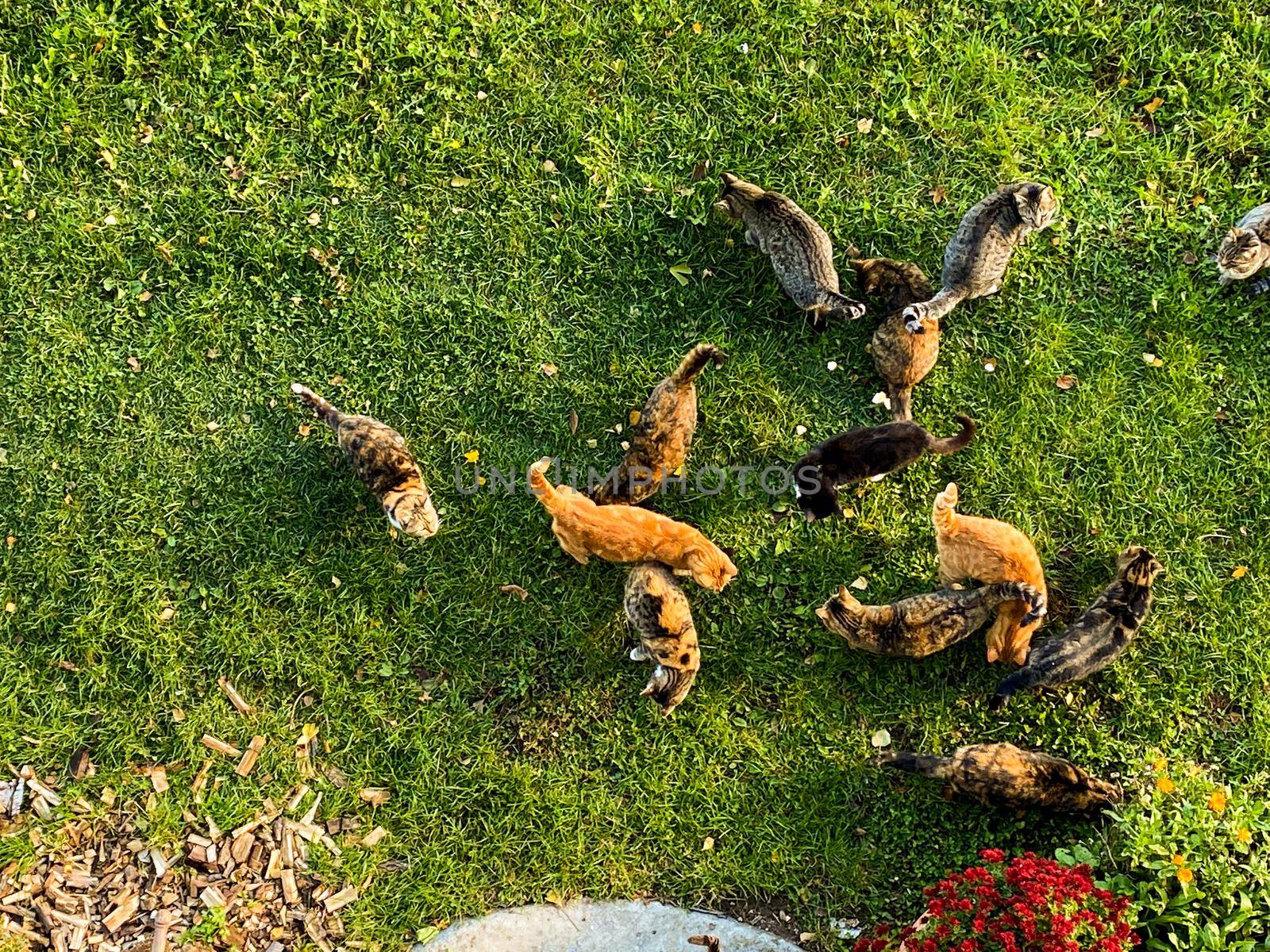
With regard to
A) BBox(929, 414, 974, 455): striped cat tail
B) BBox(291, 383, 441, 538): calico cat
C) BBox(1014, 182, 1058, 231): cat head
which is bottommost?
BBox(291, 383, 441, 538): calico cat

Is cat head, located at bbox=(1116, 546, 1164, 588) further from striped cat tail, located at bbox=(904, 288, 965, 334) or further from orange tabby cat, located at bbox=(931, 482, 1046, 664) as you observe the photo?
striped cat tail, located at bbox=(904, 288, 965, 334)

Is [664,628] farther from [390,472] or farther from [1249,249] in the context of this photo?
[1249,249]

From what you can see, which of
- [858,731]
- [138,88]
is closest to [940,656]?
[858,731]

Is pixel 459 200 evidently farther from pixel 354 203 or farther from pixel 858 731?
pixel 858 731

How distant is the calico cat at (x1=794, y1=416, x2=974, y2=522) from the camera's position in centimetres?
473

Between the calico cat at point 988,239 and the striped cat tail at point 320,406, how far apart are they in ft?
9.81

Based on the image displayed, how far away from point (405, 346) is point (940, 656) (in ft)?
10.9

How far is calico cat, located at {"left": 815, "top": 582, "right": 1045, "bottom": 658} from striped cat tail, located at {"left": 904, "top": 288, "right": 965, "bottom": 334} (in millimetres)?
1349

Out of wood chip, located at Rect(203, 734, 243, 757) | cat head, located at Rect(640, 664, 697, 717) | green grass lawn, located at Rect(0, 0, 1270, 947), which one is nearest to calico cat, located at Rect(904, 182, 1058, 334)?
green grass lawn, located at Rect(0, 0, 1270, 947)

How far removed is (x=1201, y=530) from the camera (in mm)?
5168

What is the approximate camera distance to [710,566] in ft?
15.0

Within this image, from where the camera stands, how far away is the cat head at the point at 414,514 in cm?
476

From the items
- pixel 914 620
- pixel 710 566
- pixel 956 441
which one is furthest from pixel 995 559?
pixel 710 566

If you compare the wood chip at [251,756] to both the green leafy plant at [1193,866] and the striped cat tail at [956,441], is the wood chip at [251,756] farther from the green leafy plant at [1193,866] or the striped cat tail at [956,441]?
the green leafy plant at [1193,866]
